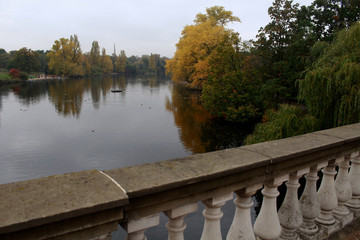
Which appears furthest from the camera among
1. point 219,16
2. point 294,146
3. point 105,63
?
point 105,63

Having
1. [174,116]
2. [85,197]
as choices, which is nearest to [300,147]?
[85,197]

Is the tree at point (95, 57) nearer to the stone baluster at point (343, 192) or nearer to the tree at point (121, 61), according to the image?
the tree at point (121, 61)

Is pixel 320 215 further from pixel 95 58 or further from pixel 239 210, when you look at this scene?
pixel 95 58

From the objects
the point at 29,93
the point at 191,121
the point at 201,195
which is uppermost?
the point at 201,195

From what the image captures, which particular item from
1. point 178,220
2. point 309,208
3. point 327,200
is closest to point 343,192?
point 327,200

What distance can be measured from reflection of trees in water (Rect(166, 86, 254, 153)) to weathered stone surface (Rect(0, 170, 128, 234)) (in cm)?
1856

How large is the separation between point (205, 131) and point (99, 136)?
893cm

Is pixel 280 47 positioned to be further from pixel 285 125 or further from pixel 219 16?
pixel 219 16

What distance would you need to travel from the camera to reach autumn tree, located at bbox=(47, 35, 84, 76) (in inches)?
3688

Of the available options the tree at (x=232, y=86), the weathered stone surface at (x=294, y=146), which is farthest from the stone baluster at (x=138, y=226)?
the tree at (x=232, y=86)

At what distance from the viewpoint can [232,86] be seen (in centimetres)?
2573

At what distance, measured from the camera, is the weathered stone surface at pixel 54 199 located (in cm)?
115

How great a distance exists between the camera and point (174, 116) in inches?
1234

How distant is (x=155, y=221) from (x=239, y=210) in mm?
719
